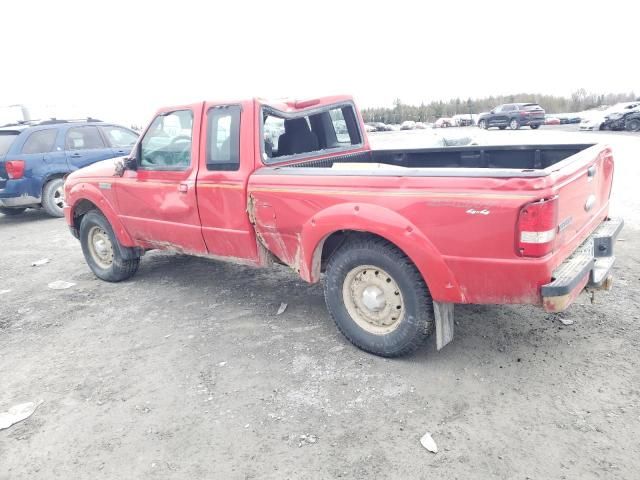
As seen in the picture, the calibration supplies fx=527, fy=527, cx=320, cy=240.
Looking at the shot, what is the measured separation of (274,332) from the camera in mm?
4211

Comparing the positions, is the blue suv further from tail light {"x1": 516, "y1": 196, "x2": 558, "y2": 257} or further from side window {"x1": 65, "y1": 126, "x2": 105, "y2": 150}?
tail light {"x1": 516, "y1": 196, "x2": 558, "y2": 257}

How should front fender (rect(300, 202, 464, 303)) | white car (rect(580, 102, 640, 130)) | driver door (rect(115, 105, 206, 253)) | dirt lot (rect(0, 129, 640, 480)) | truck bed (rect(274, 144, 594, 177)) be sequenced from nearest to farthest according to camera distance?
dirt lot (rect(0, 129, 640, 480))
front fender (rect(300, 202, 464, 303))
truck bed (rect(274, 144, 594, 177))
driver door (rect(115, 105, 206, 253))
white car (rect(580, 102, 640, 130))

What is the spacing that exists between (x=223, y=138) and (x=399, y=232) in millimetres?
1835

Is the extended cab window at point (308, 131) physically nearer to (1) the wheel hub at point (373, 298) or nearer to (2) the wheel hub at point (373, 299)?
(2) the wheel hub at point (373, 299)

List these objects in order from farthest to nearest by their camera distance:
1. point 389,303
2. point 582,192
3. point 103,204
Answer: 1. point 103,204
2. point 389,303
3. point 582,192

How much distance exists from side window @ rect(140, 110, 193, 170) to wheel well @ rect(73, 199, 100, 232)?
121cm

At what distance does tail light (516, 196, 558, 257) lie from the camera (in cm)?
276

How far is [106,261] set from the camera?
5.87 meters

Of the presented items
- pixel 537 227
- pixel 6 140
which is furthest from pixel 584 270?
pixel 6 140

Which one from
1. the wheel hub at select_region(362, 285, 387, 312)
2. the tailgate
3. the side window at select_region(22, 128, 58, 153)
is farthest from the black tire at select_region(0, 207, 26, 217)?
the tailgate

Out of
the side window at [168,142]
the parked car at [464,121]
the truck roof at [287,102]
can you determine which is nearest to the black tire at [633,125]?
the parked car at [464,121]

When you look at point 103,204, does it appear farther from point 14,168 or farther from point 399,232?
point 14,168

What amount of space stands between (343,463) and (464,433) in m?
0.68

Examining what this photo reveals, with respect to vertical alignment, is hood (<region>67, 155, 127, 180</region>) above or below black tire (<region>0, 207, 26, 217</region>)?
above
